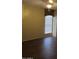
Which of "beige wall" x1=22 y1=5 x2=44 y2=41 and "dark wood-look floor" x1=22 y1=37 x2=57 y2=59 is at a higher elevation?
"beige wall" x1=22 y1=5 x2=44 y2=41

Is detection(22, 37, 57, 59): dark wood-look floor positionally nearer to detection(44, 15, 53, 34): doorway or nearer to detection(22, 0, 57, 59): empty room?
detection(22, 0, 57, 59): empty room

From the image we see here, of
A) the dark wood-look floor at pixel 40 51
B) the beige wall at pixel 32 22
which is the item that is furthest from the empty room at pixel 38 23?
the dark wood-look floor at pixel 40 51

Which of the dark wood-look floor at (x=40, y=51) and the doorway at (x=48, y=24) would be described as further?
the doorway at (x=48, y=24)

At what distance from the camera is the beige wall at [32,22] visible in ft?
28.3

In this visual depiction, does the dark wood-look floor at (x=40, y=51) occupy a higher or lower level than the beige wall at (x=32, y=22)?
lower

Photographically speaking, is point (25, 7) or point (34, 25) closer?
point (25, 7)

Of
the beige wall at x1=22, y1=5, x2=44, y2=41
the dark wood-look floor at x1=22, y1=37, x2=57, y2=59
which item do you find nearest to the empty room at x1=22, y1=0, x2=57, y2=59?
the beige wall at x1=22, y1=5, x2=44, y2=41

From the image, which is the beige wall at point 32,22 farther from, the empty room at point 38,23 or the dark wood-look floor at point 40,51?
the dark wood-look floor at point 40,51

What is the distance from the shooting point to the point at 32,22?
9.49 meters

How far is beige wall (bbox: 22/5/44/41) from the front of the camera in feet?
28.3
